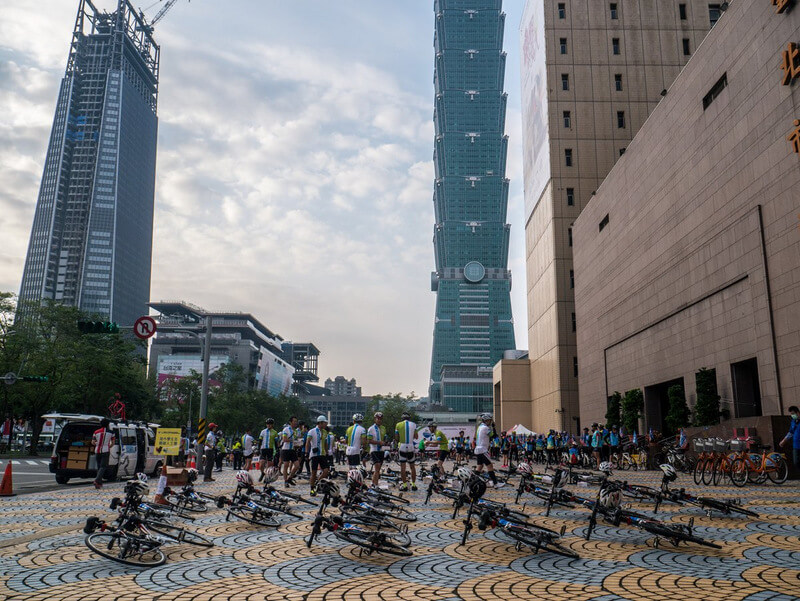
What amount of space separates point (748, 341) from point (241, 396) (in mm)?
73144

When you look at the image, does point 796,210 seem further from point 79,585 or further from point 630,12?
point 630,12

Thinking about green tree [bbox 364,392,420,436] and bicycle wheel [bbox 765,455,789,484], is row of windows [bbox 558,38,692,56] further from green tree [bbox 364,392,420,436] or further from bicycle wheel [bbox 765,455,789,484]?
green tree [bbox 364,392,420,436]

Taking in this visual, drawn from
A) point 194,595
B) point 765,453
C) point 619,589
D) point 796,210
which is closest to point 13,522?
point 194,595

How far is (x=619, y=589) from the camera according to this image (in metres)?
5.43

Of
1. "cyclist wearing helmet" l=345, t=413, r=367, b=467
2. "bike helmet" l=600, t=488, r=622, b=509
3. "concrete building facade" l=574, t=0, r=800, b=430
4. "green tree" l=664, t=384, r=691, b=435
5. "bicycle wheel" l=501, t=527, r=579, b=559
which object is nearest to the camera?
"bicycle wheel" l=501, t=527, r=579, b=559

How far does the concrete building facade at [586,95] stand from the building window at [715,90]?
97.7 feet

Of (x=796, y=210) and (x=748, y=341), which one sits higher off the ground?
(x=796, y=210)

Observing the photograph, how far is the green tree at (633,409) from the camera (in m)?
35.2

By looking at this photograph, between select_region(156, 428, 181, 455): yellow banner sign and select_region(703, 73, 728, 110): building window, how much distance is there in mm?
25861

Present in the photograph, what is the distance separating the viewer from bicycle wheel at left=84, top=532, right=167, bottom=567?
6.51m

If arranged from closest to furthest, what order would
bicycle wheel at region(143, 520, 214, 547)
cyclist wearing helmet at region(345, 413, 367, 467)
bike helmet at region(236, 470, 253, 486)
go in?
bicycle wheel at region(143, 520, 214, 547), bike helmet at region(236, 470, 253, 486), cyclist wearing helmet at region(345, 413, 367, 467)

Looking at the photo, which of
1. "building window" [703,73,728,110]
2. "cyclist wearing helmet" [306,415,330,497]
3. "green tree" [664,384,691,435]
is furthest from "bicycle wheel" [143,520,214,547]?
"building window" [703,73,728,110]

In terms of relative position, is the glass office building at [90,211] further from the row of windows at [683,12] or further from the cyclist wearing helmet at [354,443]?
the cyclist wearing helmet at [354,443]

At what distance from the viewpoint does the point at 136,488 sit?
24.9 ft
